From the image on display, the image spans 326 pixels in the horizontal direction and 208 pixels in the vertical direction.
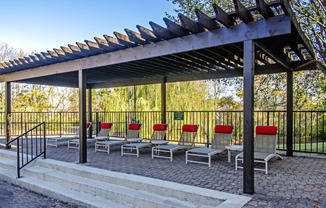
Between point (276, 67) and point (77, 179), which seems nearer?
point (77, 179)

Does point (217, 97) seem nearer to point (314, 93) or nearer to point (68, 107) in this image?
point (314, 93)

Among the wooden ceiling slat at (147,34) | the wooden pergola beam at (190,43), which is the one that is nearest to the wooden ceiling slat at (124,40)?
the wooden pergola beam at (190,43)

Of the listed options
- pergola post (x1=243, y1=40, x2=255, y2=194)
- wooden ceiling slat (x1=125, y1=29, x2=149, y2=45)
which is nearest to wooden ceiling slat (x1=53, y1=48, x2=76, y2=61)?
wooden ceiling slat (x1=125, y1=29, x2=149, y2=45)

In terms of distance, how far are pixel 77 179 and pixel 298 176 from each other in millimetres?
4490

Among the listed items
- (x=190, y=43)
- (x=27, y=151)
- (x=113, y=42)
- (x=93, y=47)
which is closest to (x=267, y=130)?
(x=190, y=43)

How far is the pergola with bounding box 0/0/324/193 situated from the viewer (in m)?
3.76

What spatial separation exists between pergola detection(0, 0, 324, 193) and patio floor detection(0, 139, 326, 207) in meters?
0.43

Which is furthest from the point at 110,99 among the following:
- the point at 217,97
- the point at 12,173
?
the point at 12,173

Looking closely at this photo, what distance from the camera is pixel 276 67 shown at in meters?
6.75

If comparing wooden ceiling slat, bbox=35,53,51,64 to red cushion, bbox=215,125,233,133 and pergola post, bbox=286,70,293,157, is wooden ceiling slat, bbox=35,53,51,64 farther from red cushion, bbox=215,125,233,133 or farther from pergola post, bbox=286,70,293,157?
pergola post, bbox=286,70,293,157

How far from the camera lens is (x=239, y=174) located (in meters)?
4.91

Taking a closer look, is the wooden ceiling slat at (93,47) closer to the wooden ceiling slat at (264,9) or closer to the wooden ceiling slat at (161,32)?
the wooden ceiling slat at (161,32)

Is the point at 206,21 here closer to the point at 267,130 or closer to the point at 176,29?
the point at 176,29

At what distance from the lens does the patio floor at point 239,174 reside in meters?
3.57
